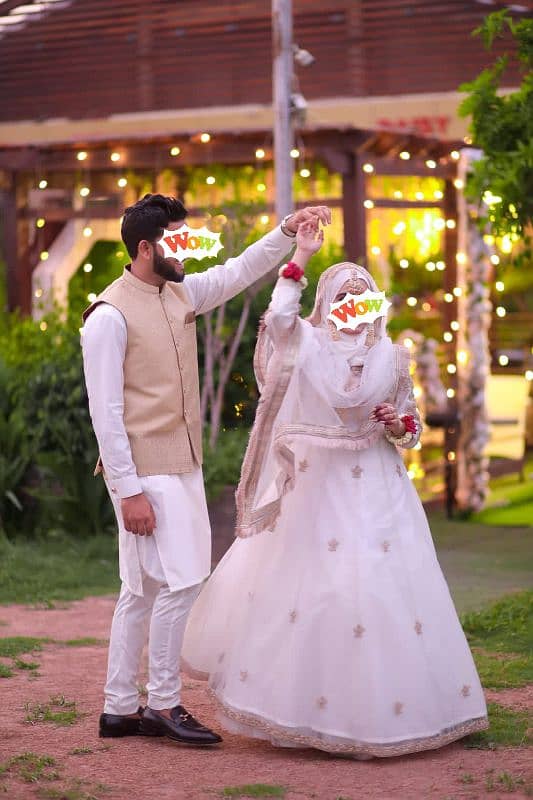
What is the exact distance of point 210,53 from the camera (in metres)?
15.0

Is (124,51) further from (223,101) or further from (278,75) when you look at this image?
(278,75)

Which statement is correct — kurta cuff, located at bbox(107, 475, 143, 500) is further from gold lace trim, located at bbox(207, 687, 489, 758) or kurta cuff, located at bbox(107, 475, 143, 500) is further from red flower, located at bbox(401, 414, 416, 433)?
red flower, located at bbox(401, 414, 416, 433)

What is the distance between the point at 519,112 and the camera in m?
6.99

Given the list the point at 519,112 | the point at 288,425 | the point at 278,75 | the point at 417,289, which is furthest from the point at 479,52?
the point at 288,425

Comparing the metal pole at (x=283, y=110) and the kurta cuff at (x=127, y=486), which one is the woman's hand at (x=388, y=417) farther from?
the metal pole at (x=283, y=110)

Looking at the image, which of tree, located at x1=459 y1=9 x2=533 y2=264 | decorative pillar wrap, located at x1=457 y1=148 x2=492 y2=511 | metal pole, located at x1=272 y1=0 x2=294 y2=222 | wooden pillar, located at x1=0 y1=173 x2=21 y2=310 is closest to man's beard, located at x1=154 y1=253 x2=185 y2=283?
tree, located at x1=459 y1=9 x2=533 y2=264

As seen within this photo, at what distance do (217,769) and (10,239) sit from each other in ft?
30.9

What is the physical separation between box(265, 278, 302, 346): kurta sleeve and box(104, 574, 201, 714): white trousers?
94cm

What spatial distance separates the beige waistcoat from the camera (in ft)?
16.4

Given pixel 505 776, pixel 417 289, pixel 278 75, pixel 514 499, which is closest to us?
pixel 505 776

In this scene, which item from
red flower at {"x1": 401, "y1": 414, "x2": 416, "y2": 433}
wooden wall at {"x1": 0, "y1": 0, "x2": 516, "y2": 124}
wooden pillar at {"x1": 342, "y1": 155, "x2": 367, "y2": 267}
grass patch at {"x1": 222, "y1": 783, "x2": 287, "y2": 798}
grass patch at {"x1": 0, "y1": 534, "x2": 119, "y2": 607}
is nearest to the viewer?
grass patch at {"x1": 222, "y1": 783, "x2": 287, "y2": 798}

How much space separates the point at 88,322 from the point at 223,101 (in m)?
10.3

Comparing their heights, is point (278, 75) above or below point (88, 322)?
above

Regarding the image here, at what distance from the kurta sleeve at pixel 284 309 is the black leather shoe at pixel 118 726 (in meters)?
1.47
